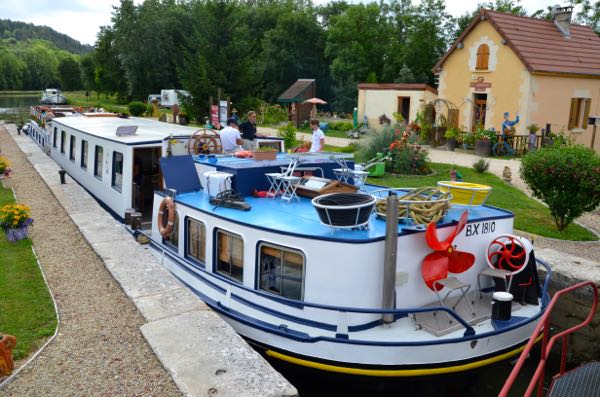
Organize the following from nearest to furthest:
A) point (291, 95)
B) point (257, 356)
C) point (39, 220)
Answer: point (257, 356) < point (39, 220) < point (291, 95)

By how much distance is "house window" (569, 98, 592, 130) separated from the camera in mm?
24016

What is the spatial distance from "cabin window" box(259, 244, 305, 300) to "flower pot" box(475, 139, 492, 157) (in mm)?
16983

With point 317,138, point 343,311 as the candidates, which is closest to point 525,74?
point 317,138

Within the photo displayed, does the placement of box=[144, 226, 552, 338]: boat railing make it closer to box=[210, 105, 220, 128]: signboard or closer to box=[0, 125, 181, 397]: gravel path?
box=[0, 125, 181, 397]: gravel path

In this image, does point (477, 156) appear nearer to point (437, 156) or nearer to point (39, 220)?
point (437, 156)

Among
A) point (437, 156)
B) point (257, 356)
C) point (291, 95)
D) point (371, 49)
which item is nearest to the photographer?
point (257, 356)

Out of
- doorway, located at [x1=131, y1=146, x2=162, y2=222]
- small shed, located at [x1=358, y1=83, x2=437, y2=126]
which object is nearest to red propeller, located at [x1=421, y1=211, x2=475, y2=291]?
doorway, located at [x1=131, y1=146, x2=162, y2=222]

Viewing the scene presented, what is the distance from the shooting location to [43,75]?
4510 inches

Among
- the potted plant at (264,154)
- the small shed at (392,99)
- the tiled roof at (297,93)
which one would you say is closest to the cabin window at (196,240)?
the potted plant at (264,154)

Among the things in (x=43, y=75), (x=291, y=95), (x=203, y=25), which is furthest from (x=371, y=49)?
(x=43, y=75)

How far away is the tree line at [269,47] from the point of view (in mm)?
31531

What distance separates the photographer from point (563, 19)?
2514 cm

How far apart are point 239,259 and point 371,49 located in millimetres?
40814

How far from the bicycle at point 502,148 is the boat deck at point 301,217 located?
15.1 meters
